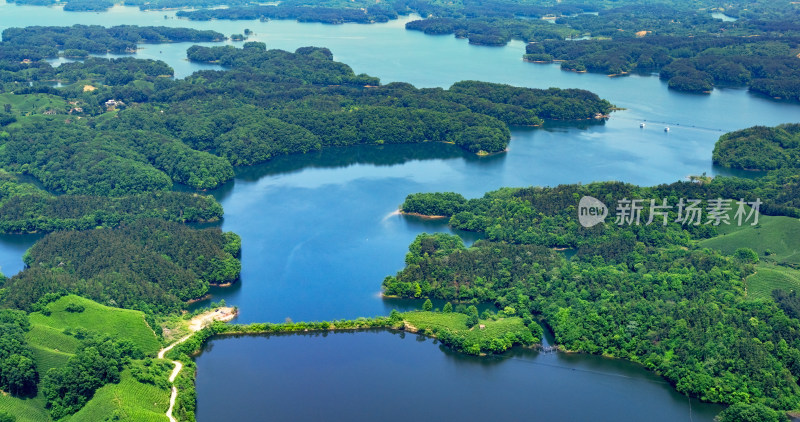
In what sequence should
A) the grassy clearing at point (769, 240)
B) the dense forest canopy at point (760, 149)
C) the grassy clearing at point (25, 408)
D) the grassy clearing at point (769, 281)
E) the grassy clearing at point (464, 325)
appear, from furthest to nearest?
1. the dense forest canopy at point (760, 149)
2. the grassy clearing at point (769, 240)
3. the grassy clearing at point (769, 281)
4. the grassy clearing at point (464, 325)
5. the grassy clearing at point (25, 408)

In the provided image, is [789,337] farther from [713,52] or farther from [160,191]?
[713,52]

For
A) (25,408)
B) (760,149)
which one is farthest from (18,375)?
(760,149)

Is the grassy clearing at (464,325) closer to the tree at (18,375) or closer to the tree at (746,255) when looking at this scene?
the tree at (746,255)

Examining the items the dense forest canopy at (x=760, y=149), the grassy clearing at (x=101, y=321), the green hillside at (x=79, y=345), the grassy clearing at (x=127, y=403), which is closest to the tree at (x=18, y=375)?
the green hillside at (x=79, y=345)

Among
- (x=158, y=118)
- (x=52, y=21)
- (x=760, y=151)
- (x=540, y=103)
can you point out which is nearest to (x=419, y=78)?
(x=540, y=103)

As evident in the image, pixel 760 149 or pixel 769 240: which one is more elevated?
pixel 760 149

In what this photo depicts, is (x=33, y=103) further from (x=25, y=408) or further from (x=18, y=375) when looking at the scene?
(x=25, y=408)

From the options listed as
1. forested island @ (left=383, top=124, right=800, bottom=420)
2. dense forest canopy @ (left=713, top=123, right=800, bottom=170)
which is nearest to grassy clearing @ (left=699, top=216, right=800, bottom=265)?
forested island @ (left=383, top=124, right=800, bottom=420)
